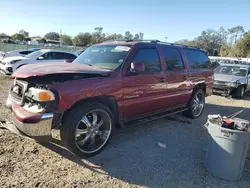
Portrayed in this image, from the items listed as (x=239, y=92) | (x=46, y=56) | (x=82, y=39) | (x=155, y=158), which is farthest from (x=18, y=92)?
(x=82, y=39)

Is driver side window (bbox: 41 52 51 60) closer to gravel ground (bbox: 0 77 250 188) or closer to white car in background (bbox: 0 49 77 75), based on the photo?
white car in background (bbox: 0 49 77 75)

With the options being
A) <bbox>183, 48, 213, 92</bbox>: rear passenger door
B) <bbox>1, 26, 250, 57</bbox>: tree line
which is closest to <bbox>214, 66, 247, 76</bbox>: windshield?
<bbox>183, 48, 213, 92</bbox>: rear passenger door

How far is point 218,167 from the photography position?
353 cm

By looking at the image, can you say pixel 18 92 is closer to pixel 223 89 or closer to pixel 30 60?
pixel 30 60

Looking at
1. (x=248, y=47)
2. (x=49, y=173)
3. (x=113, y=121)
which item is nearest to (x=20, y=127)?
(x=49, y=173)

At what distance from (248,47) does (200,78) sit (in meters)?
63.2

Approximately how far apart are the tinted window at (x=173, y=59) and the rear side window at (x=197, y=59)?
1.62ft

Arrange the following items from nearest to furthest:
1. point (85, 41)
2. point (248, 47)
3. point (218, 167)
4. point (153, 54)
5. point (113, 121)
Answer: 1. point (218, 167)
2. point (113, 121)
3. point (153, 54)
4. point (248, 47)
5. point (85, 41)

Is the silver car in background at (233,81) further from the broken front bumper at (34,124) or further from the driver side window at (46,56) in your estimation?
the broken front bumper at (34,124)

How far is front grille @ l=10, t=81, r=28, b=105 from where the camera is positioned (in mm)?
3607

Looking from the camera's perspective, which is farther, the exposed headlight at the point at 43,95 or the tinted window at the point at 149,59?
the tinted window at the point at 149,59

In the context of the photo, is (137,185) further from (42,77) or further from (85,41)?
(85,41)

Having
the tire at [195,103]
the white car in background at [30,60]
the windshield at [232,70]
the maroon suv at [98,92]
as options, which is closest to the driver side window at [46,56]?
the white car in background at [30,60]

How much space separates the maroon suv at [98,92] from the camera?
11.1 ft
